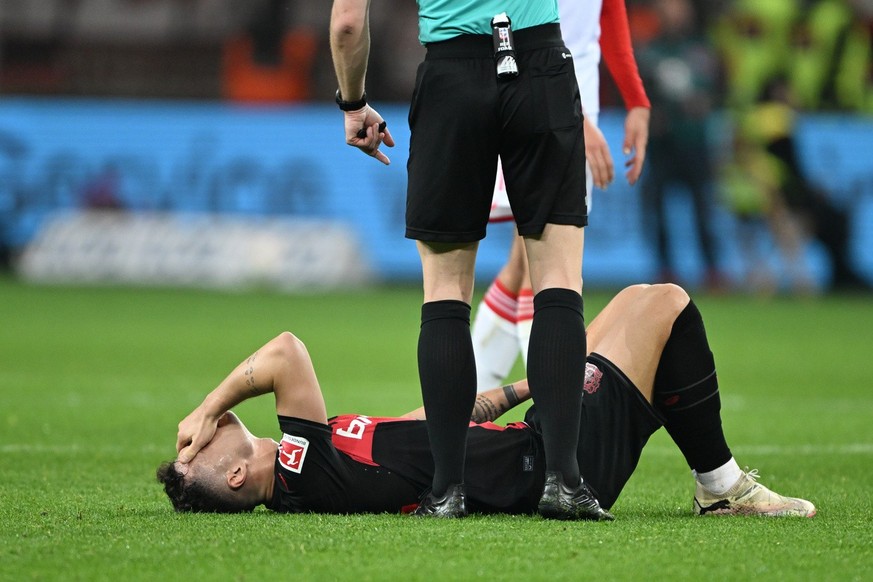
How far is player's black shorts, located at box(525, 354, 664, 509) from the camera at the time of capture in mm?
4020

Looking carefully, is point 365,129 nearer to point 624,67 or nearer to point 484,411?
point 484,411

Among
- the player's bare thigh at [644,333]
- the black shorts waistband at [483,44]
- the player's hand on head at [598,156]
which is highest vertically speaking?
the black shorts waistband at [483,44]

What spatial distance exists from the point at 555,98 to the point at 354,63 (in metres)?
0.56

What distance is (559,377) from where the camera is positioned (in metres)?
3.88

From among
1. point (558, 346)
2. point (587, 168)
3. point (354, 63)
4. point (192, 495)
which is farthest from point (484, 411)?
point (587, 168)

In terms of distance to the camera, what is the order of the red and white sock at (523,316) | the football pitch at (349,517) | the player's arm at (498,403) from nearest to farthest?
the football pitch at (349,517)
the player's arm at (498,403)
the red and white sock at (523,316)

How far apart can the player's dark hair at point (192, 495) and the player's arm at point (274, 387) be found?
0.06 meters

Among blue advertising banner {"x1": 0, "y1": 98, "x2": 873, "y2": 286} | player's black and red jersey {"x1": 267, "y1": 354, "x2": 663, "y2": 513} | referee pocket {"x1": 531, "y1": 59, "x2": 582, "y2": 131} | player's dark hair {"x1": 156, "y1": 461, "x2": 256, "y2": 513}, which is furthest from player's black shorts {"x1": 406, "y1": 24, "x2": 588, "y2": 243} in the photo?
blue advertising banner {"x1": 0, "y1": 98, "x2": 873, "y2": 286}

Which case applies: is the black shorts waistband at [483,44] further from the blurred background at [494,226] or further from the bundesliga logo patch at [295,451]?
the blurred background at [494,226]

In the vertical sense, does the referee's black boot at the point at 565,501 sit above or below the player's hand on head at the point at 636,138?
below

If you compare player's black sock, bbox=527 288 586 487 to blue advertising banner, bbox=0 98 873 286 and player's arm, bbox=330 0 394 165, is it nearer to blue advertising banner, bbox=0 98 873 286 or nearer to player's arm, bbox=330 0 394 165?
player's arm, bbox=330 0 394 165

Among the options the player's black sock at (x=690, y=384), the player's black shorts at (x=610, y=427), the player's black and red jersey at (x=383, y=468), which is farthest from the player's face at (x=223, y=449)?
the player's black sock at (x=690, y=384)

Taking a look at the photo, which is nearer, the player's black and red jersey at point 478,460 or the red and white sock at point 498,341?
Answer: the player's black and red jersey at point 478,460

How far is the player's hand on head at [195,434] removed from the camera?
4.16 m
